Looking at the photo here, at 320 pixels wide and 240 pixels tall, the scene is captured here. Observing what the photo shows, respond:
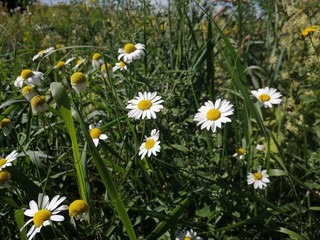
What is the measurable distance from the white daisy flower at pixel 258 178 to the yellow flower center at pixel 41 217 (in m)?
0.68

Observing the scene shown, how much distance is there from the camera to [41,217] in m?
1.19

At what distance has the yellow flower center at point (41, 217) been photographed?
1181mm

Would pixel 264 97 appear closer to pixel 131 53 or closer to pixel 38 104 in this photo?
pixel 131 53

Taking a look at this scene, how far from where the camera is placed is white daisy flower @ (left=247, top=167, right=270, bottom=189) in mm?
1494

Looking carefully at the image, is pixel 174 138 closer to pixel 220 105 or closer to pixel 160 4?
pixel 220 105

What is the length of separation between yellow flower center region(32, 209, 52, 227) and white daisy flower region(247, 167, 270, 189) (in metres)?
0.68

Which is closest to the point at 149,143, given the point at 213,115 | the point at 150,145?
the point at 150,145

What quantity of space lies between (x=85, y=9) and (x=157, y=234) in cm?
246

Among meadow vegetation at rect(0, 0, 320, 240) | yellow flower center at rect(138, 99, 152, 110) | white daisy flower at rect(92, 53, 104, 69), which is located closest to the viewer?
meadow vegetation at rect(0, 0, 320, 240)

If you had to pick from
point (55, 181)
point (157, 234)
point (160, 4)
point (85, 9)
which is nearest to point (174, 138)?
point (157, 234)

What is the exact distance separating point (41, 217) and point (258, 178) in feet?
2.44

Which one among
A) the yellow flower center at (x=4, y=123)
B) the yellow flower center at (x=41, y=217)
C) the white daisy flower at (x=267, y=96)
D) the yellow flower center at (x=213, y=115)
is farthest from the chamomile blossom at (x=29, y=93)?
the white daisy flower at (x=267, y=96)

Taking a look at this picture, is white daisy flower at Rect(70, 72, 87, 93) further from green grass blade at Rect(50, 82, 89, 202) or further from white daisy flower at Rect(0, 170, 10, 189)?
white daisy flower at Rect(0, 170, 10, 189)

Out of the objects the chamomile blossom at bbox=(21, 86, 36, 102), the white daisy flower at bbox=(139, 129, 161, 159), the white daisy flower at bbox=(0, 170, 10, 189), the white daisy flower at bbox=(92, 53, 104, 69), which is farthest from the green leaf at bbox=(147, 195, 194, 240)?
the white daisy flower at bbox=(92, 53, 104, 69)
